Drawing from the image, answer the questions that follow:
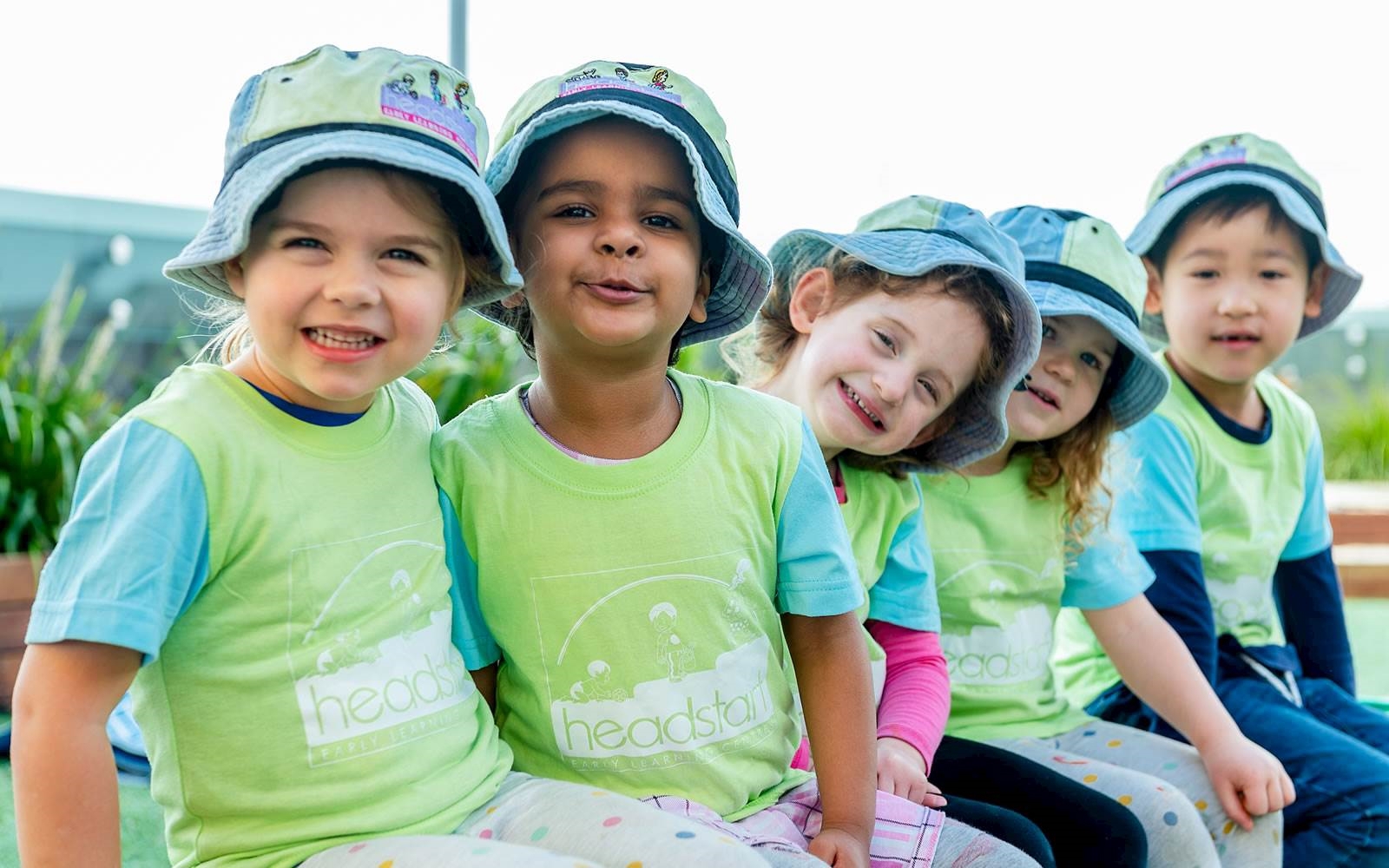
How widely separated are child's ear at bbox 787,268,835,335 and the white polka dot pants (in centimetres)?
93

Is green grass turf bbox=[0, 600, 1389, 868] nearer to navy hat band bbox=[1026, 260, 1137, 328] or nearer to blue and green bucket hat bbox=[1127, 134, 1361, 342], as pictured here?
navy hat band bbox=[1026, 260, 1137, 328]

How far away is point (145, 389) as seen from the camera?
15.7ft

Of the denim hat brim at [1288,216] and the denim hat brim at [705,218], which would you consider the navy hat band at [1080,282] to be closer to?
the denim hat brim at [1288,216]

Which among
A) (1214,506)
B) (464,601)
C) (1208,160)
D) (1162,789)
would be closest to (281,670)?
(464,601)

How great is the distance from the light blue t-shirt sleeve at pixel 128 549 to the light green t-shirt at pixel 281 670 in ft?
0.09

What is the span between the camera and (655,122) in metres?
1.74

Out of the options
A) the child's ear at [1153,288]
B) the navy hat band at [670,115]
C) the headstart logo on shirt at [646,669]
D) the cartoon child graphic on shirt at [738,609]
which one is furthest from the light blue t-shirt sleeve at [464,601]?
the child's ear at [1153,288]

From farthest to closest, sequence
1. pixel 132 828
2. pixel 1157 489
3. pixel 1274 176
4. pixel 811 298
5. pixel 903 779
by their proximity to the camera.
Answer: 1. pixel 1274 176
2. pixel 1157 489
3. pixel 132 828
4. pixel 811 298
5. pixel 903 779

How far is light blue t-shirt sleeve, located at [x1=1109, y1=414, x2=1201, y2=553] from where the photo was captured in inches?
112

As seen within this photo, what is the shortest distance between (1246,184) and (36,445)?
12.4ft

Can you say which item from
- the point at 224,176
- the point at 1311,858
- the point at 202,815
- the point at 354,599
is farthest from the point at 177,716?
the point at 1311,858

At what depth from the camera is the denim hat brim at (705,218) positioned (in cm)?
175

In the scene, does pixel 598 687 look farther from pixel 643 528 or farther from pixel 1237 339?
pixel 1237 339

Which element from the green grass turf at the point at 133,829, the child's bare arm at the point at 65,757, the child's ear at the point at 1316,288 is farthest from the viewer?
the child's ear at the point at 1316,288
